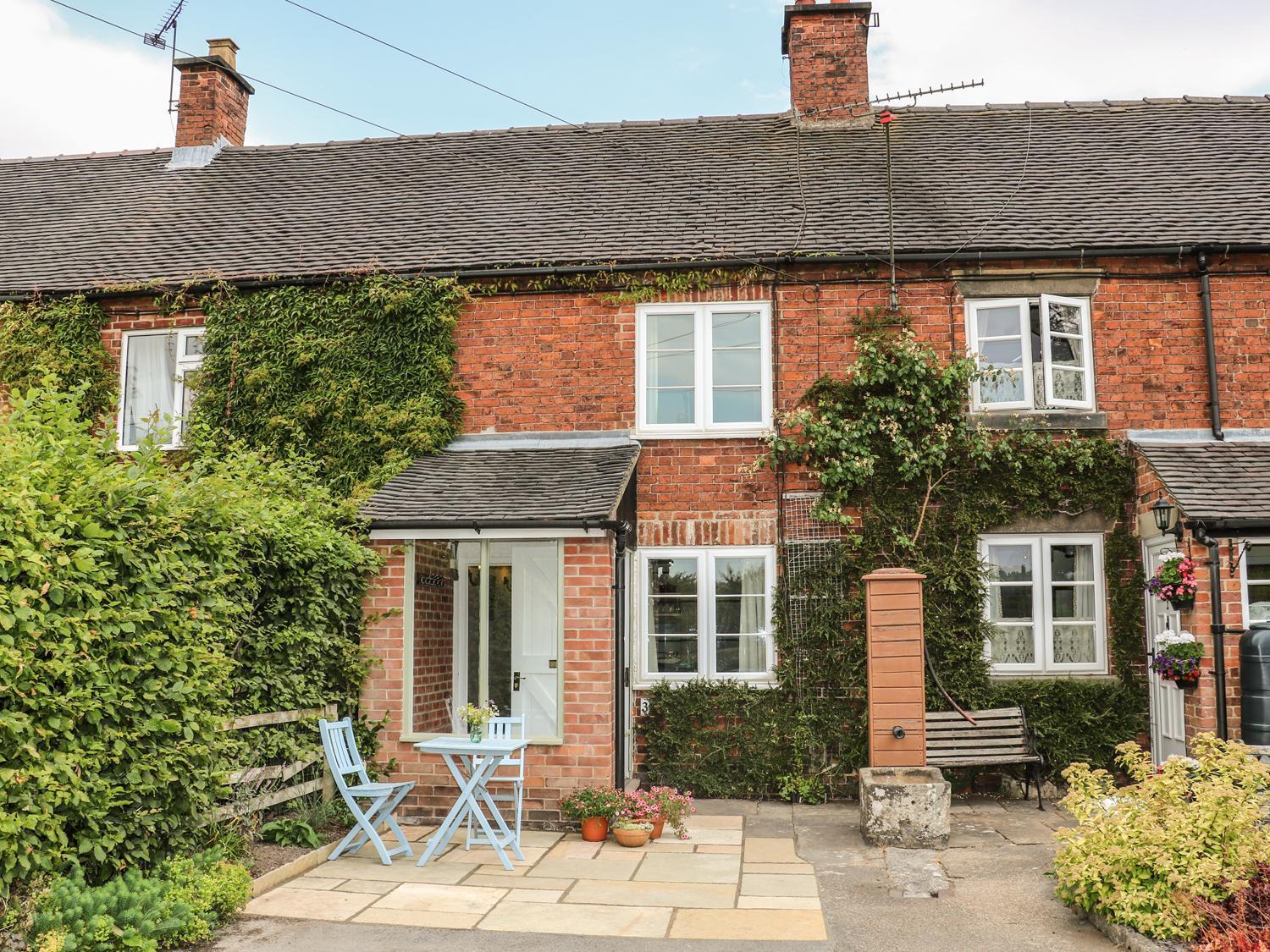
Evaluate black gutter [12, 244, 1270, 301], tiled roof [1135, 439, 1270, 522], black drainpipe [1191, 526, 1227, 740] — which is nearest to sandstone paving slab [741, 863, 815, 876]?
black drainpipe [1191, 526, 1227, 740]

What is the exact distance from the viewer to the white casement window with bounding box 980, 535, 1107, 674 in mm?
10789

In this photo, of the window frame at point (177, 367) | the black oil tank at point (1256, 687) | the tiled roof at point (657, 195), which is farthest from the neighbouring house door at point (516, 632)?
the black oil tank at point (1256, 687)

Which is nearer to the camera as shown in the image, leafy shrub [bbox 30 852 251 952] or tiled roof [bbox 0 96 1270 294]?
leafy shrub [bbox 30 852 251 952]

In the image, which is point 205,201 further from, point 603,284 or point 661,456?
point 661,456

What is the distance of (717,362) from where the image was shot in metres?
11.5

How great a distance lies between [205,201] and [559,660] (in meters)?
9.40

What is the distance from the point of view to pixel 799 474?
11.1m

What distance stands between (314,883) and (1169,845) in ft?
17.8

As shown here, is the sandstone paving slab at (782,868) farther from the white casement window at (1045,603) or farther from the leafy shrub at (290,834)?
the white casement window at (1045,603)

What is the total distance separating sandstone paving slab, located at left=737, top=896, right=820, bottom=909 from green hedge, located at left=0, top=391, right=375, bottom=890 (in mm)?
3515

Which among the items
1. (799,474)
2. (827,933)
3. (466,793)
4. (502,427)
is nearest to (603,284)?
(502,427)

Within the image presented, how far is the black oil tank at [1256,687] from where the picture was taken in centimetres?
900

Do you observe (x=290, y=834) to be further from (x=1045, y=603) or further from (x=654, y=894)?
(x=1045, y=603)

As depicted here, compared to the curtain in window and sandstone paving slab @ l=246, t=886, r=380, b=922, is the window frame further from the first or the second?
sandstone paving slab @ l=246, t=886, r=380, b=922
